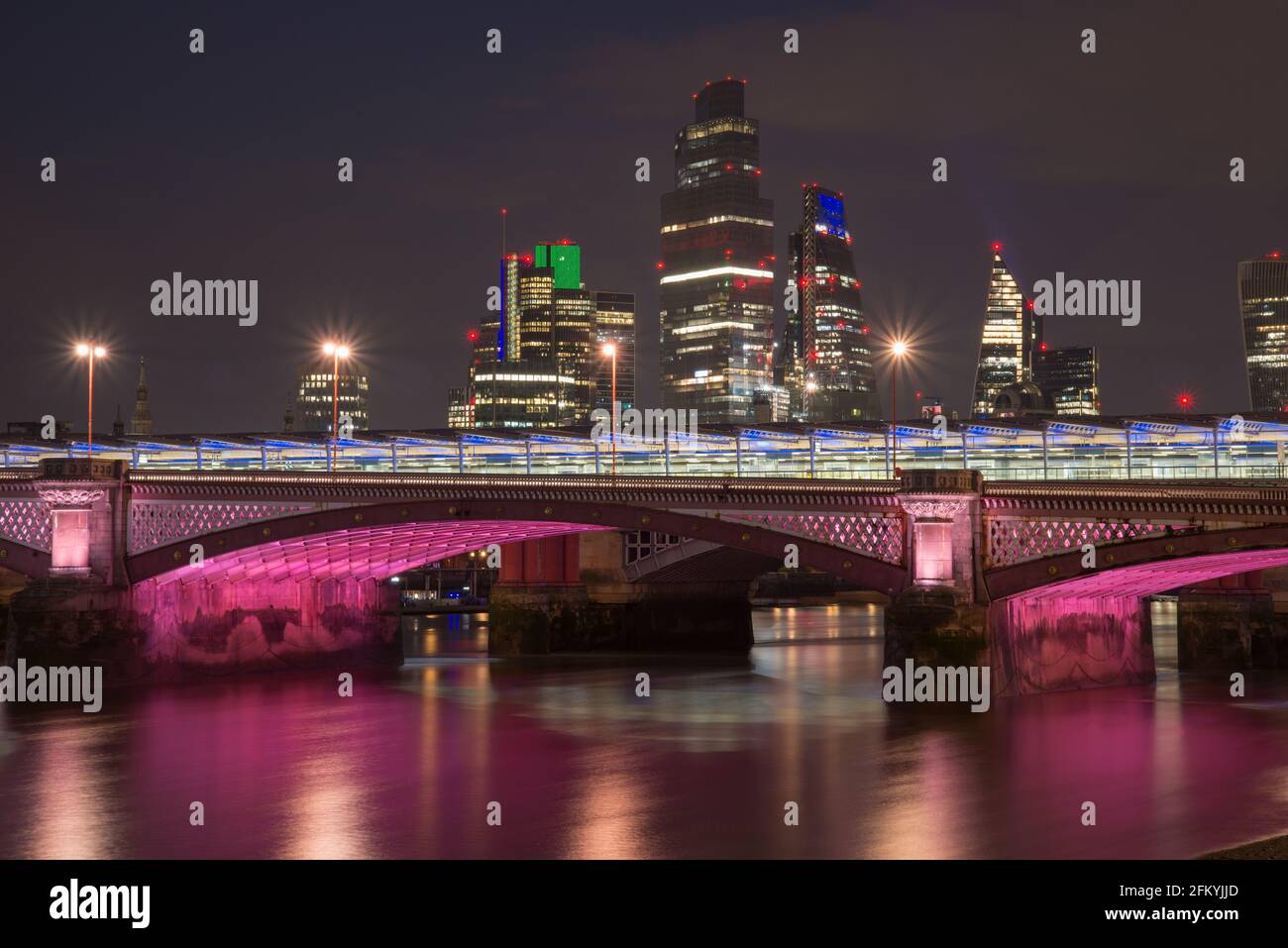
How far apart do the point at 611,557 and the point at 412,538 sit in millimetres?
13901

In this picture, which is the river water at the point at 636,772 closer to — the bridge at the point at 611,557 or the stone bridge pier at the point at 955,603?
the stone bridge pier at the point at 955,603

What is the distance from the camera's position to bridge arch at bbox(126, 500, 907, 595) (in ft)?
174

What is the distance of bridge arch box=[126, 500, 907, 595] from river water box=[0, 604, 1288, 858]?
4.77 meters

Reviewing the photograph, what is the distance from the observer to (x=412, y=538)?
66562mm

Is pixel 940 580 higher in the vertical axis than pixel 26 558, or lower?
lower

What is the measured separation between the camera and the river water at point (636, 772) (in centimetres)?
3200

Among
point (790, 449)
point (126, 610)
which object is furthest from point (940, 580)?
point (126, 610)

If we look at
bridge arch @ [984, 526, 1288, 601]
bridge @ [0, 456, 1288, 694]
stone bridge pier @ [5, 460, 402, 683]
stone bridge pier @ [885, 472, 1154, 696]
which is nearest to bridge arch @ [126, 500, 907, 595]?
bridge @ [0, 456, 1288, 694]

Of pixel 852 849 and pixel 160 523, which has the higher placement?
pixel 160 523

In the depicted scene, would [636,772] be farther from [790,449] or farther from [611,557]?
[611,557]

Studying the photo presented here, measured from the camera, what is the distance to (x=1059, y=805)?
35.2m
